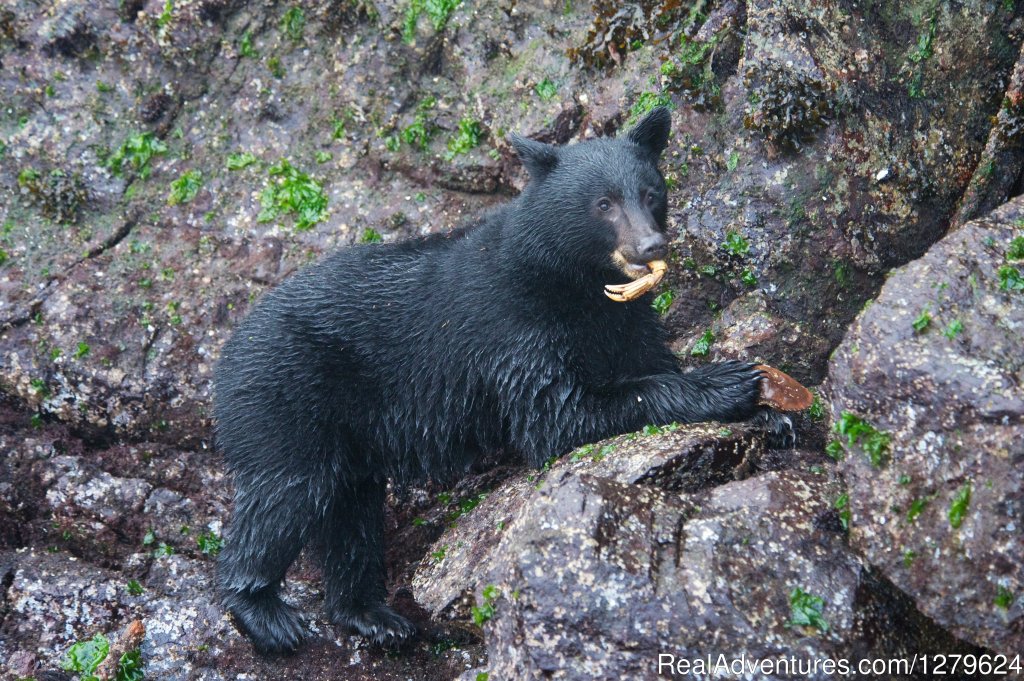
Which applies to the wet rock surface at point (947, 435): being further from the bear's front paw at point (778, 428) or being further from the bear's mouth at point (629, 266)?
the bear's mouth at point (629, 266)

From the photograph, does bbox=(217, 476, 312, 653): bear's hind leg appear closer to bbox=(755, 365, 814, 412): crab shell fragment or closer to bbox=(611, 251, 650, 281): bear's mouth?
bbox=(611, 251, 650, 281): bear's mouth

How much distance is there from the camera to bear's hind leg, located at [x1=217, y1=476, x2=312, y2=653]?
6.55m

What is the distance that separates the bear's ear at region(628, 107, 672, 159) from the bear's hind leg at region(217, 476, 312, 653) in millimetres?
3235

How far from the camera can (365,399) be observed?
6.75m

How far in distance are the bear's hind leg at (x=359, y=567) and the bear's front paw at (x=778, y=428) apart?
2708 mm

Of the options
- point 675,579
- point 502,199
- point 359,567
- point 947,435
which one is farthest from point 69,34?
point 947,435

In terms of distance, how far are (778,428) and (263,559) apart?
3478mm

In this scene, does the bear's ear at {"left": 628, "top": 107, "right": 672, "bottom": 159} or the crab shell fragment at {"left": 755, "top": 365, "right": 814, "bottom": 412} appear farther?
the bear's ear at {"left": 628, "top": 107, "right": 672, "bottom": 159}

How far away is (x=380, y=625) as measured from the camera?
21.7 feet

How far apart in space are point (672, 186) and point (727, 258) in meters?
0.73

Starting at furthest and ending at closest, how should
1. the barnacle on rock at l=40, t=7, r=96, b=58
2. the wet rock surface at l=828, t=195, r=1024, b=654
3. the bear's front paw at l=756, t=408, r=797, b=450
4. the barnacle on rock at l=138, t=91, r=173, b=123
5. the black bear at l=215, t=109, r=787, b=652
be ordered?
the barnacle on rock at l=138, t=91, r=173, b=123 < the barnacle on rock at l=40, t=7, r=96, b=58 < the black bear at l=215, t=109, r=787, b=652 < the bear's front paw at l=756, t=408, r=797, b=450 < the wet rock surface at l=828, t=195, r=1024, b=654

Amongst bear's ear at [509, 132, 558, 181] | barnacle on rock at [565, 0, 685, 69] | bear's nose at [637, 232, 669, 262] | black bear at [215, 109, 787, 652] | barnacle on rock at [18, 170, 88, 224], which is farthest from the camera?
barnacle on rock at [18, 170, 88, 224]

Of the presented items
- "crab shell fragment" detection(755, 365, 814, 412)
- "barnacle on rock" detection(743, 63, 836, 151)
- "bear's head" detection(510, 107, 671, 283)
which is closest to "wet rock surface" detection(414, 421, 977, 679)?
"crab shell fragment" detection(755, 365, 814, 412)

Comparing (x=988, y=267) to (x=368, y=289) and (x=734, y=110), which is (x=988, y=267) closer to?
(x=734, y=110)
